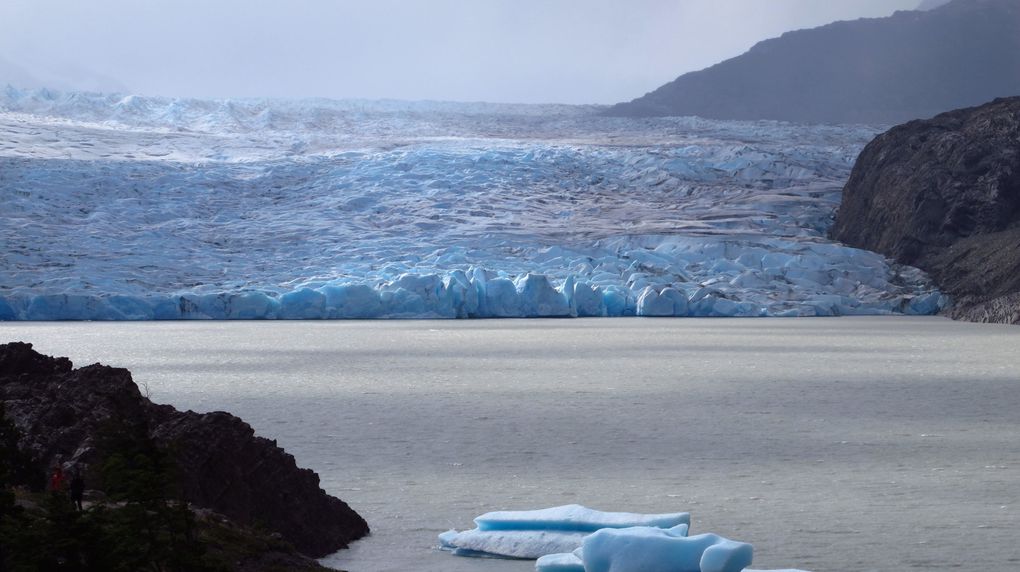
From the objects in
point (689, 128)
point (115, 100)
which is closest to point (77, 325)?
point (115, 100)

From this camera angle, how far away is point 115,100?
125 ft

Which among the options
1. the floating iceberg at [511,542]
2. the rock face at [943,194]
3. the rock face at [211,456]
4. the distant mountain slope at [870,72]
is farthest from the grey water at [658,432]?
the distant mountain slope at [870,72]

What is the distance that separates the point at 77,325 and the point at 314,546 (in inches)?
653

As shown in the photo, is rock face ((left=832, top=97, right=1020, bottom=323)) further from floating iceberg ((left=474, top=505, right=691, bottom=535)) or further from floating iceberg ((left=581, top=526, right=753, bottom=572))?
floating iceberg ((left=581, top=526, right=753, bottom=572))

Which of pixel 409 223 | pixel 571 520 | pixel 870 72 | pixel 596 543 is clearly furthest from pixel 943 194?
pixel 870 72

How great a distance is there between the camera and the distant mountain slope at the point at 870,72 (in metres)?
65.9

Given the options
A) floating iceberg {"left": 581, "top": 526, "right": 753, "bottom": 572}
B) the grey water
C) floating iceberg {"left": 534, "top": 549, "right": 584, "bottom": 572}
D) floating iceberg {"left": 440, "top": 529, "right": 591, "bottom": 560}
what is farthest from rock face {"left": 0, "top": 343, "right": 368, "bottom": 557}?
floating iceberg {"left": 581, "top": 526, "right": 753, "bottom": 572}

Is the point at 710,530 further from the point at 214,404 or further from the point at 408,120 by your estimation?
the point at 408,120

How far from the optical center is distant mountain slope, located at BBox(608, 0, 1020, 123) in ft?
216

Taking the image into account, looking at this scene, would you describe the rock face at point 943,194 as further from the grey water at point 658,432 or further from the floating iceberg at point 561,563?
the floating iceberg at point 561,563

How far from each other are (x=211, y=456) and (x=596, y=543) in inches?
66.2

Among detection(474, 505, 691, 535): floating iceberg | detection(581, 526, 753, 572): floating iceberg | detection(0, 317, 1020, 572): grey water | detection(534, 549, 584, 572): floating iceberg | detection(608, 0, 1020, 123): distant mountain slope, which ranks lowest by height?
detection(0, 317, 1020, 572): grey water

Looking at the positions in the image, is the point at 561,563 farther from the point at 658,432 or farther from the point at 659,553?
the point at 658,432

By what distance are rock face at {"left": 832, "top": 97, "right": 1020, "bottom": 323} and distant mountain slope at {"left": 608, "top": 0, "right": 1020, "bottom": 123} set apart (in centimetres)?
3352
